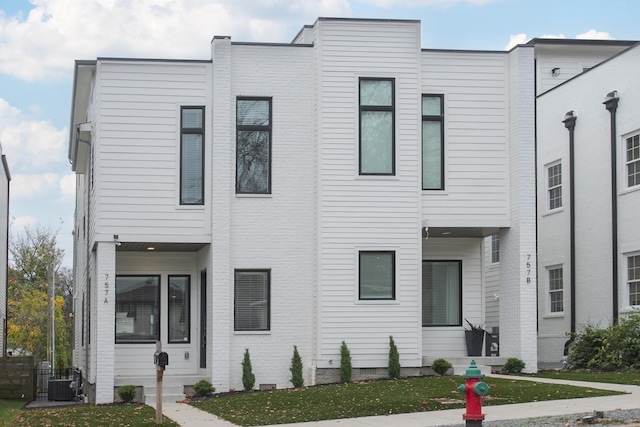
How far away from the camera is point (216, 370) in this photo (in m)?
23.3

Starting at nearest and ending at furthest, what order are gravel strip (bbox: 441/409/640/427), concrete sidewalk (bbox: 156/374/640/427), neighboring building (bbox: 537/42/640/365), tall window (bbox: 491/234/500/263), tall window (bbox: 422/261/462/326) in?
gravel strip (bbox: 441/409/640/427) < concrete sidewalk (bbox: 156/374/640/427) < tall window (bbox: 422/261/462/326) < neighboring building (bbox: 537/42/640/365) < tall window (bbox: 491/234/500/263)

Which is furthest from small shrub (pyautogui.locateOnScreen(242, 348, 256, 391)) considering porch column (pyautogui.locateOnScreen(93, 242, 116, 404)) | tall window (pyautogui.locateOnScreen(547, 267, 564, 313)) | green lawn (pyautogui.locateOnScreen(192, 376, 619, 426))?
tall window (pyautogui.locateOnScreen(547, 267, 564, 313))

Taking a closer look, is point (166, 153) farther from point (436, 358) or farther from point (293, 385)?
point (436, 358)

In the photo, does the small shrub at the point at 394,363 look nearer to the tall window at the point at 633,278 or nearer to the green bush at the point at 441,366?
the green bush at the point at 441,366

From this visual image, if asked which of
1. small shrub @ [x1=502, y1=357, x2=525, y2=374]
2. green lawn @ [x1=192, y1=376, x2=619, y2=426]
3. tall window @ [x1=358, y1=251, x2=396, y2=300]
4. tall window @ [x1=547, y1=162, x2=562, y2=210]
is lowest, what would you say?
green lawn @ [x1=192, y1=376, x2=619, y2=426]

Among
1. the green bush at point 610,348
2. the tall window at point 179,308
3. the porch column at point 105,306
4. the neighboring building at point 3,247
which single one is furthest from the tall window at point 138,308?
the neighboring building at point 3,247

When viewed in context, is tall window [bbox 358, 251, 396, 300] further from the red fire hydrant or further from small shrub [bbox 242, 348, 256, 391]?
the red fire hydrant

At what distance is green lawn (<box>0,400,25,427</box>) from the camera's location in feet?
65.8

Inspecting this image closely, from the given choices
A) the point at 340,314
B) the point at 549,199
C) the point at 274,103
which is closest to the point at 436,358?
the point at 340,314

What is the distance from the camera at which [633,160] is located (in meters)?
26.6

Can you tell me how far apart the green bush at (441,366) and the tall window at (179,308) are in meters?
6.12

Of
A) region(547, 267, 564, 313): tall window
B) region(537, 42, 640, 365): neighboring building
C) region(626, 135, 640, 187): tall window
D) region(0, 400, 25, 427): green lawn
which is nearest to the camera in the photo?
region(0, 400, 25, 427): green lawn

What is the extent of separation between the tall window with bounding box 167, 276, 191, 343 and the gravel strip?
11906 millimetres

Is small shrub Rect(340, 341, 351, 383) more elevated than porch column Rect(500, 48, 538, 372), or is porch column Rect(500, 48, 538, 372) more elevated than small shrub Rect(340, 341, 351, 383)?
porch column Rect(500, 48, 538, 372)
